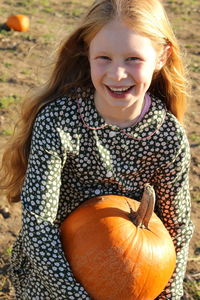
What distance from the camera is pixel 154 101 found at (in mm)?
3152

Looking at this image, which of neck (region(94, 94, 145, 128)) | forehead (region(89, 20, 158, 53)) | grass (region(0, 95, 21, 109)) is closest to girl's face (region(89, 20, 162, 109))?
forehead (region(89, 20, 158, 53))

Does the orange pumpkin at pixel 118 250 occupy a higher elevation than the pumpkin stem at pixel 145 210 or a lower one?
lower

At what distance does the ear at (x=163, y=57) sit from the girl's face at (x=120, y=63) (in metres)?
0.13

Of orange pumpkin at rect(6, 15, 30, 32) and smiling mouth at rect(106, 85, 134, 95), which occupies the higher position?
smiling mouth at rect(106, 85, 134, 95)

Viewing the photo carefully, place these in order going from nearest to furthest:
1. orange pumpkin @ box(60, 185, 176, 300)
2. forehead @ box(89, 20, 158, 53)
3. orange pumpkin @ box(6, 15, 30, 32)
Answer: forehead @ box(89, 20, 158, 53) < orange pumpkin @ box(60, 185, 176, 300) < orange pumpkin @ box(6, 15, 30, 32)

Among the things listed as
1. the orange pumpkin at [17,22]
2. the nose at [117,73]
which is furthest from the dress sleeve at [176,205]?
the orange pumpkin at [17,22]

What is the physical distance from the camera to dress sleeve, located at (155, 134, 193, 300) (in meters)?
3.11

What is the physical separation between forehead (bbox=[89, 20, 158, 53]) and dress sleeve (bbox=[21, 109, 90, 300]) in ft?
1.65

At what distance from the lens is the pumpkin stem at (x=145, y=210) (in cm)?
278

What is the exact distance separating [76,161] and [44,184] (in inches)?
9.9

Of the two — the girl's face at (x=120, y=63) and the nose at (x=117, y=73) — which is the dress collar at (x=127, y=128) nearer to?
the girl's face at (x=120, y=63)

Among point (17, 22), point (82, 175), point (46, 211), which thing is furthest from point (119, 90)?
→ point (17, 22)

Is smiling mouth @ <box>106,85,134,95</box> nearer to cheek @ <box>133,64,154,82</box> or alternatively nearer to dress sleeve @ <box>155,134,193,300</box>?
cheek @ <box>133,64,154,82</box>

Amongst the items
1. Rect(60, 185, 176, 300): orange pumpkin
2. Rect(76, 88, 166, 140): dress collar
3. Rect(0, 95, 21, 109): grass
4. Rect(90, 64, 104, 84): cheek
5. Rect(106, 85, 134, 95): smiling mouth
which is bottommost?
Rect(0, 95, 21, 109): grass
